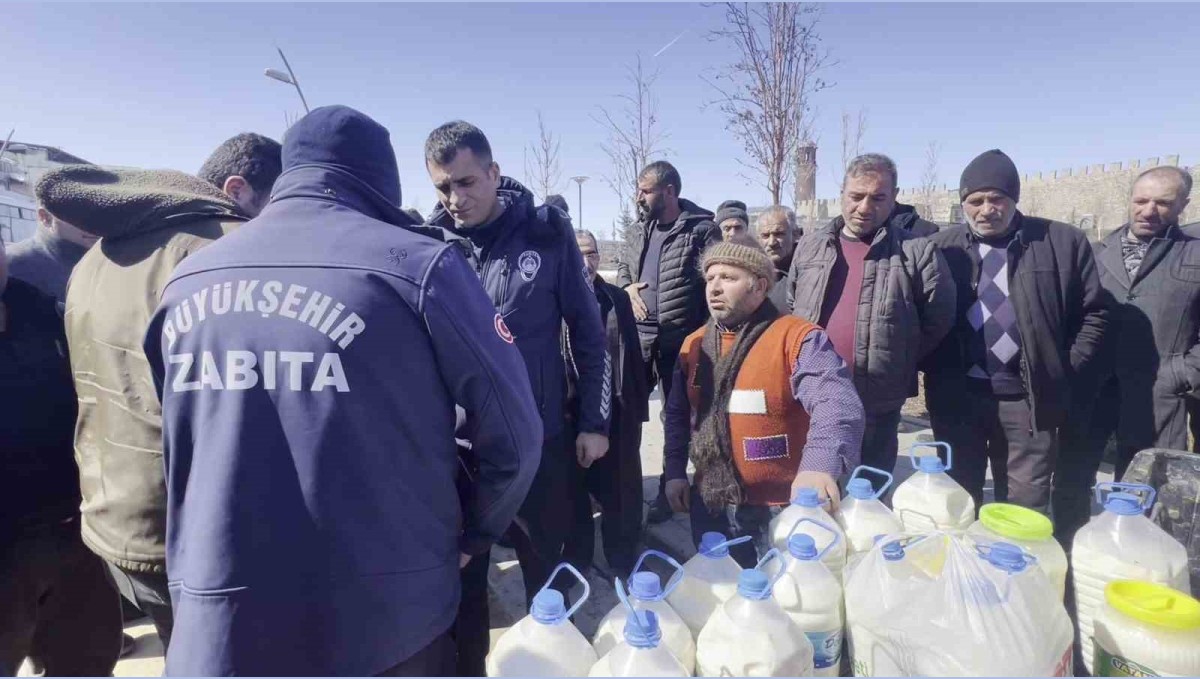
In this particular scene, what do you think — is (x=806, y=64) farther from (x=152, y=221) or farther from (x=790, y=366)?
(x=152, y=221)

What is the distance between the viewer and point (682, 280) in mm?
3799

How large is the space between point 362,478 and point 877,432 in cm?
265

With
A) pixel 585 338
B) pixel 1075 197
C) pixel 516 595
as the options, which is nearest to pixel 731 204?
pixel 585 338

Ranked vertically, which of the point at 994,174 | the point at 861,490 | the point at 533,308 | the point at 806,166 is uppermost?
the point at 806,166

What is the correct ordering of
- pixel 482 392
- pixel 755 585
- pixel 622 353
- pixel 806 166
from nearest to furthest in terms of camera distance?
1. pixel 755 585
2. pixel 482 392
3. pixel 622 353
4. pixel 806 166

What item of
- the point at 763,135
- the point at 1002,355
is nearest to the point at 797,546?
the point at 1002,355

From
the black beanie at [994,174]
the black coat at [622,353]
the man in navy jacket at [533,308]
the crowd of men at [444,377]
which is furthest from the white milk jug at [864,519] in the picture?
the black beanie at [994,174]

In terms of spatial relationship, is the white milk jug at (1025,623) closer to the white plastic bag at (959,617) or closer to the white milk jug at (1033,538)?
the white plastic bag at (959,617)

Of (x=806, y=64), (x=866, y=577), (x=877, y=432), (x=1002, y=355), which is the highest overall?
(x=806, y=64)

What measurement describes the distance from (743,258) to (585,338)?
2.55ft

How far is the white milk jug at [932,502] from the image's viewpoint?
1.63 m

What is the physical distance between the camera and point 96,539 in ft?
5.73

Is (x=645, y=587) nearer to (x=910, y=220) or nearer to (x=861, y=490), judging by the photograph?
(x=861, y=490)

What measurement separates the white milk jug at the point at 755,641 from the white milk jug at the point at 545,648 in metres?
0.26
